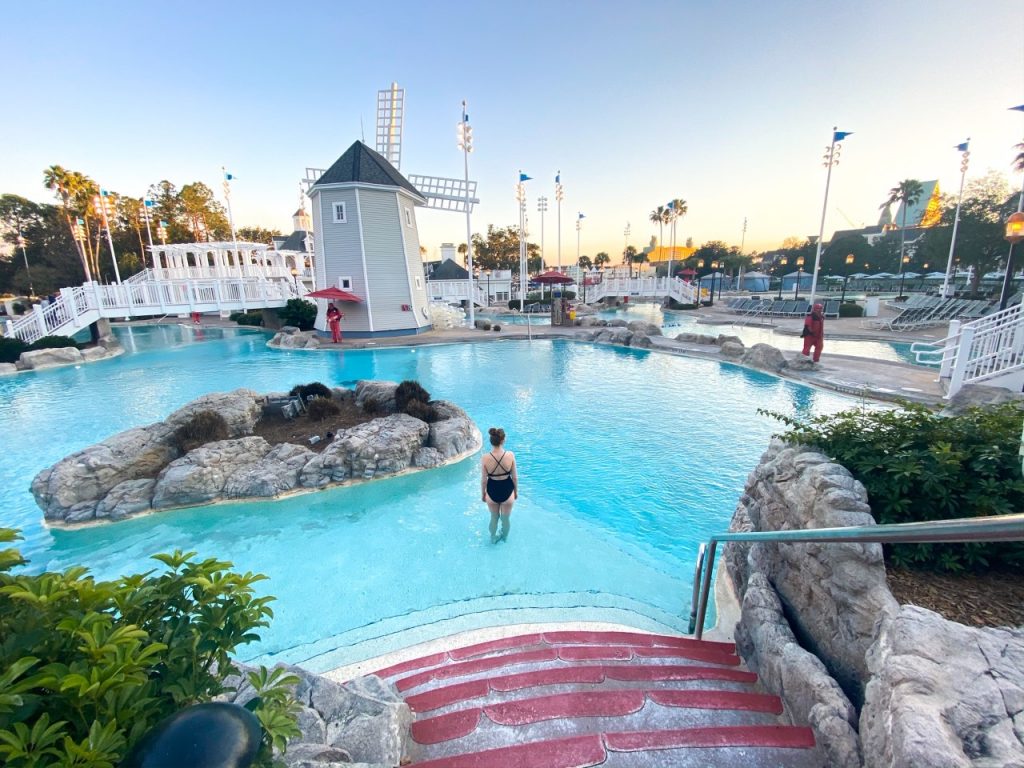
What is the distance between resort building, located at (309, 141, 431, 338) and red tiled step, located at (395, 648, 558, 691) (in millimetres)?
23048

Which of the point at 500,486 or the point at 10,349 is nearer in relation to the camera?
the point at 500,486

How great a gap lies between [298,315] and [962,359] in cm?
3025

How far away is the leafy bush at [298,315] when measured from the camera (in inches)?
1087

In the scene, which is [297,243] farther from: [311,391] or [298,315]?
[311,391]

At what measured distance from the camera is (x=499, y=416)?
12516mm

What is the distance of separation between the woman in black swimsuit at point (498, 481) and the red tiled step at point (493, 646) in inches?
86.1

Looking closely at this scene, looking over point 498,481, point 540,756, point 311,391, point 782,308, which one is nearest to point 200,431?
point 311,391

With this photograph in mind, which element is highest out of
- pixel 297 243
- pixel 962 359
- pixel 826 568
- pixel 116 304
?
pixel 297 243

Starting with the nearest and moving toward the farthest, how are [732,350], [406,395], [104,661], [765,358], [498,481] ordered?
[104,661] < [498,481] < [406,395] < [765,358] < [732,350]

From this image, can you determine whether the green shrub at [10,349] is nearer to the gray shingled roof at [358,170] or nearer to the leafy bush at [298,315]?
the leafy bush at [298,315]

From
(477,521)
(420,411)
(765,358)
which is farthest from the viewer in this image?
(765,358)

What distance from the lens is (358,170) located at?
898 inches

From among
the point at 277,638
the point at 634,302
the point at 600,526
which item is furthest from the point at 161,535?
the point at 634,302

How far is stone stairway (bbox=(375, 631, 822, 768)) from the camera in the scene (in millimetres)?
2574
